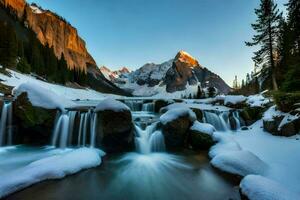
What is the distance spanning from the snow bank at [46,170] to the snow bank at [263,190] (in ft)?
19.5

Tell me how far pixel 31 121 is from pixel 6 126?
1583 millimetres

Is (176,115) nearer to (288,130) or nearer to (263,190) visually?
(288,130)

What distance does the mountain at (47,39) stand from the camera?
173 feet

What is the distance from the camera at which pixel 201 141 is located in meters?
11.8

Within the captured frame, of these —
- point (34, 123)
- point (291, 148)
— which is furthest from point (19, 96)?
point (291, 148)

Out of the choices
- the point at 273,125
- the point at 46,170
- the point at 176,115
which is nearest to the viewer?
the point at 46,170

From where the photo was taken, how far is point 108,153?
1108 cm

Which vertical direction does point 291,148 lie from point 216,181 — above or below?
above

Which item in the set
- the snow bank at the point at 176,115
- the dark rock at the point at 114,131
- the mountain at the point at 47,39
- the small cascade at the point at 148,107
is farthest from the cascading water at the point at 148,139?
the mountain at the point at 47,39

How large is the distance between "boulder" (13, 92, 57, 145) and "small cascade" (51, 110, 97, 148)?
50cm

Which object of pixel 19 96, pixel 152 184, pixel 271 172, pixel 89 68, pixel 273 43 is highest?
pixel 89 68

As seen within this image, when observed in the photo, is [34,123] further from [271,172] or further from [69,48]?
[69,48]

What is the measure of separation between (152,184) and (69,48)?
415 ft

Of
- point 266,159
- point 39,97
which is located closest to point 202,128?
point 266,159
